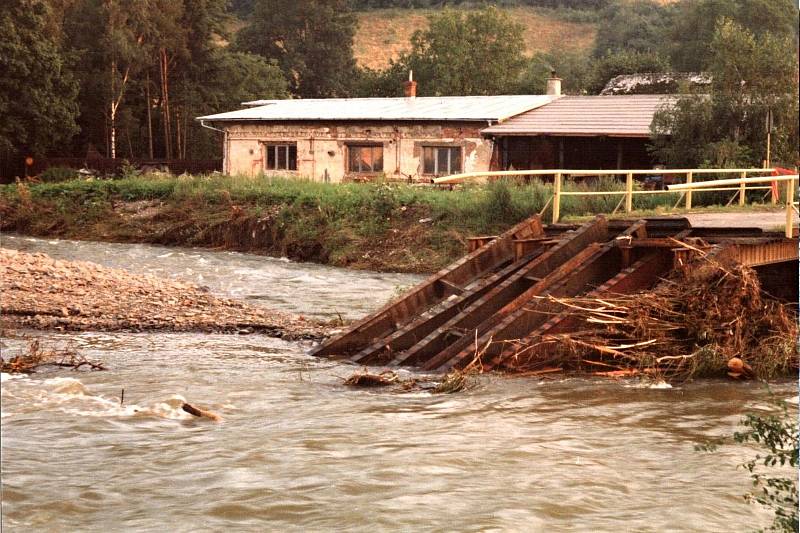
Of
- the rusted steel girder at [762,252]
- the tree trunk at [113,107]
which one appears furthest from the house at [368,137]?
the rusted steel girder at [762,252]

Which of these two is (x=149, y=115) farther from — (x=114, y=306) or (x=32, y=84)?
(x=114, y=306)

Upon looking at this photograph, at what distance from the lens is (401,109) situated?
35.1 m

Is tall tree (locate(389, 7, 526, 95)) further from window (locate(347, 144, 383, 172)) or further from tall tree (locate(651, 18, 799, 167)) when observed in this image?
tall tree (locate(651, 18, 799, 167))

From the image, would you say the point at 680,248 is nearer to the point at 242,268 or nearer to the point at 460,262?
the point at 460,262

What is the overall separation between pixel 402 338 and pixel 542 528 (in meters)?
5.80

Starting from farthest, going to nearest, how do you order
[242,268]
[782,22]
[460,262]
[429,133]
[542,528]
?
[782,22]
[429,133]
[242,268]
[460,262]
[542,528]

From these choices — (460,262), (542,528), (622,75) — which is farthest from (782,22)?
(542,528)

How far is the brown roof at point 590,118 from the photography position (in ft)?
98.9

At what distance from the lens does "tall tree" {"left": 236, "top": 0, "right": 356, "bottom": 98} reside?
2584 inches

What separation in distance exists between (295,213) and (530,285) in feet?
51.0

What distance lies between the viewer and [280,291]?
20.5 m

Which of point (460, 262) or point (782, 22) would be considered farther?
point (782, 22)

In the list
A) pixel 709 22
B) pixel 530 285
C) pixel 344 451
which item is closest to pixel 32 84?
pixel 530 285

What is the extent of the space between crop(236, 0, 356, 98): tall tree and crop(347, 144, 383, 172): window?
3092 cm
